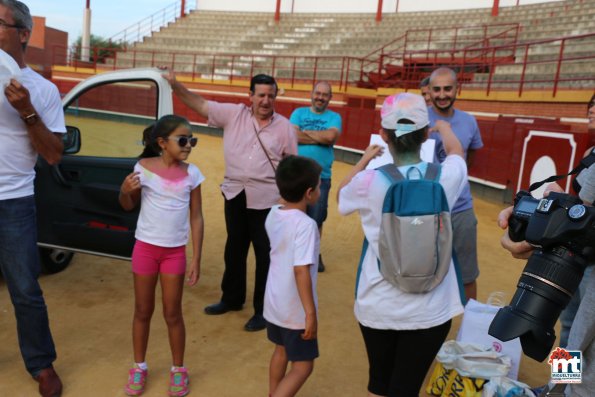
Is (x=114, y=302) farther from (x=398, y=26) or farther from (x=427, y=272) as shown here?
(x=398, y=26)

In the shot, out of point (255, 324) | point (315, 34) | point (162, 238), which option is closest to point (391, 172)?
point (162, 238)

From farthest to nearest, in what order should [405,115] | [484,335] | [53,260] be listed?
1. [53,260]
2. [484,335]
3. [405,115]

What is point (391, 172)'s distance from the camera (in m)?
1.95

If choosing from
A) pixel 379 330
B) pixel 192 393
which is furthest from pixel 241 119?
pixel 379 330

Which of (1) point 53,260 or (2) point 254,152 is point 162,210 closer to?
(2) point 254,152

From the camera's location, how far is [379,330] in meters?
2.03

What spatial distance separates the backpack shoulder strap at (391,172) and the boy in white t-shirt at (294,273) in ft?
1.58

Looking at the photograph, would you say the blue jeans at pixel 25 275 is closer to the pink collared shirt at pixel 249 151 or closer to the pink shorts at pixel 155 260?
the pink shorts at pixel 155 260

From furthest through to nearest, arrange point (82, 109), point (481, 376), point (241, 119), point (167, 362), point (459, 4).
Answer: point (459, 4) → point (82, 109) → point (241, 119) → point (167, 362) → point (481, 376)

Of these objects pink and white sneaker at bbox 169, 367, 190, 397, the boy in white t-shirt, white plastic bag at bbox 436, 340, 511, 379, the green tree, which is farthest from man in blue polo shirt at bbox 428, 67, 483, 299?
the green tree

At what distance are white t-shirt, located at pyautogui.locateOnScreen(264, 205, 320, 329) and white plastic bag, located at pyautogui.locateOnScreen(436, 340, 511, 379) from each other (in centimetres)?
93

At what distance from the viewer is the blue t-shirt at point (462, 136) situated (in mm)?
3223

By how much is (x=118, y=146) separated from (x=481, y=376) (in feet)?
8.83
